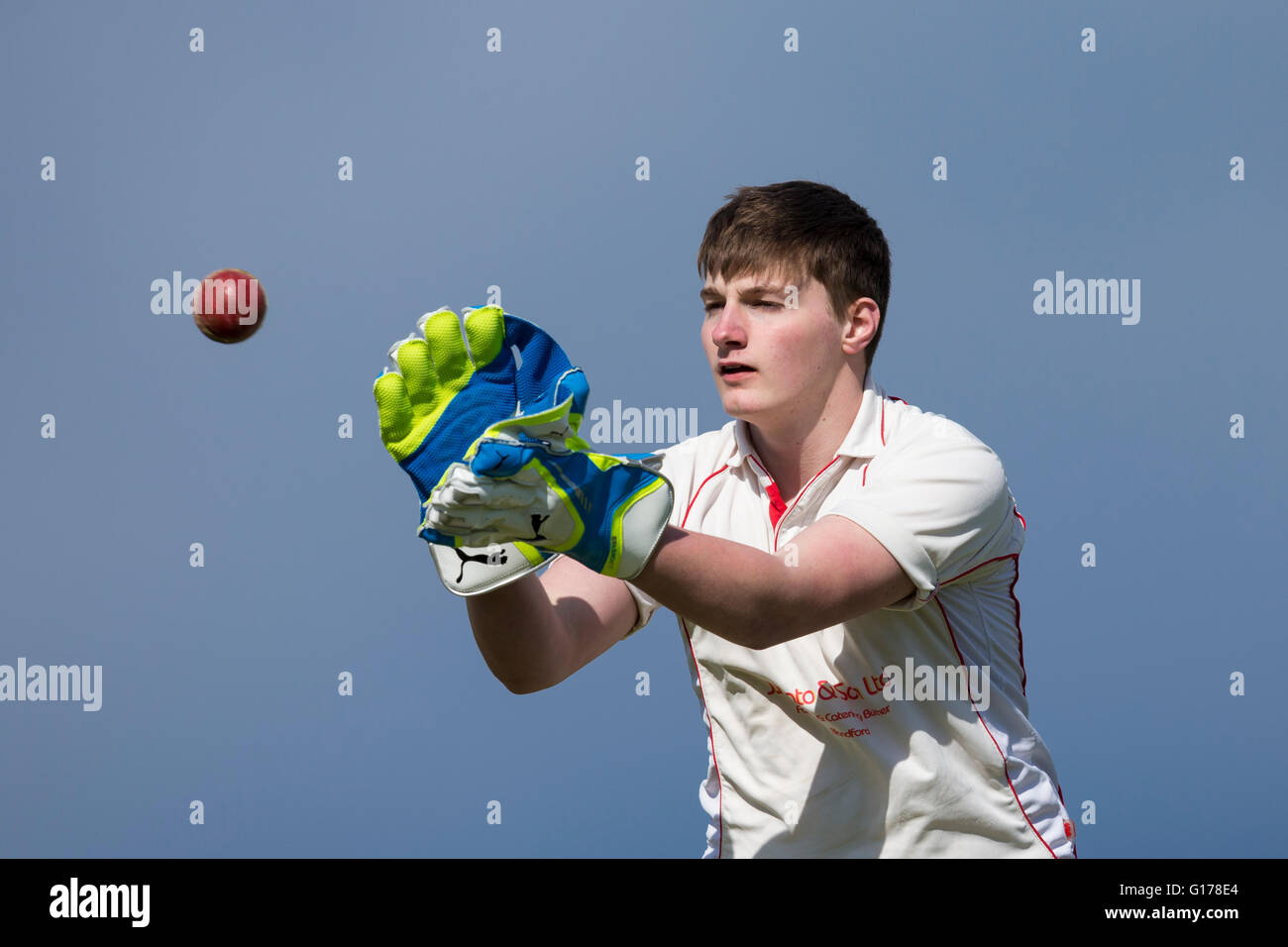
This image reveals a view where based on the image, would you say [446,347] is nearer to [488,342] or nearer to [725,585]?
[488,342]

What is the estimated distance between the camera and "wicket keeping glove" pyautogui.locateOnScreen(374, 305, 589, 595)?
2.96m

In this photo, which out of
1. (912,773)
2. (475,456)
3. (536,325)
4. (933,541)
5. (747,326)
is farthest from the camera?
(747,326)

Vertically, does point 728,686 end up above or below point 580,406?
below

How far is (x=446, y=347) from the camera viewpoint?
2.98 meters

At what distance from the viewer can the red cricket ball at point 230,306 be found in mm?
5199

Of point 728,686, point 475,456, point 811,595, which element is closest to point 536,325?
point 475,456

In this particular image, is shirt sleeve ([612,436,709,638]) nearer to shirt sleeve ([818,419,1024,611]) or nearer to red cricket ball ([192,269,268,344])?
shirt sleeve ([818,419,1024,611])

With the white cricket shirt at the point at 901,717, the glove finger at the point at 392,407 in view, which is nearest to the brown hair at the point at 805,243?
the white cricket shirt at the point at 901,717

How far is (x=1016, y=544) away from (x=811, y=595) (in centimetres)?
115

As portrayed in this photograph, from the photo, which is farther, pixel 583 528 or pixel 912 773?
pixel 912 773

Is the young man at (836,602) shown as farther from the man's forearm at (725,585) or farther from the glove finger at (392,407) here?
the glove finger at (392,407)

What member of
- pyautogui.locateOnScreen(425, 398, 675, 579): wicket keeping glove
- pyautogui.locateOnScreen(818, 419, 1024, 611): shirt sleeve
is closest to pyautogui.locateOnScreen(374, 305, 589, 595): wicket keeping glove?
pyautogui.locateOnScreen(425, 398, 675, 579): wicket keeping glove

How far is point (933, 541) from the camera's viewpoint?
3.38 metres

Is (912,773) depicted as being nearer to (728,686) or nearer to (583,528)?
(728,686)
